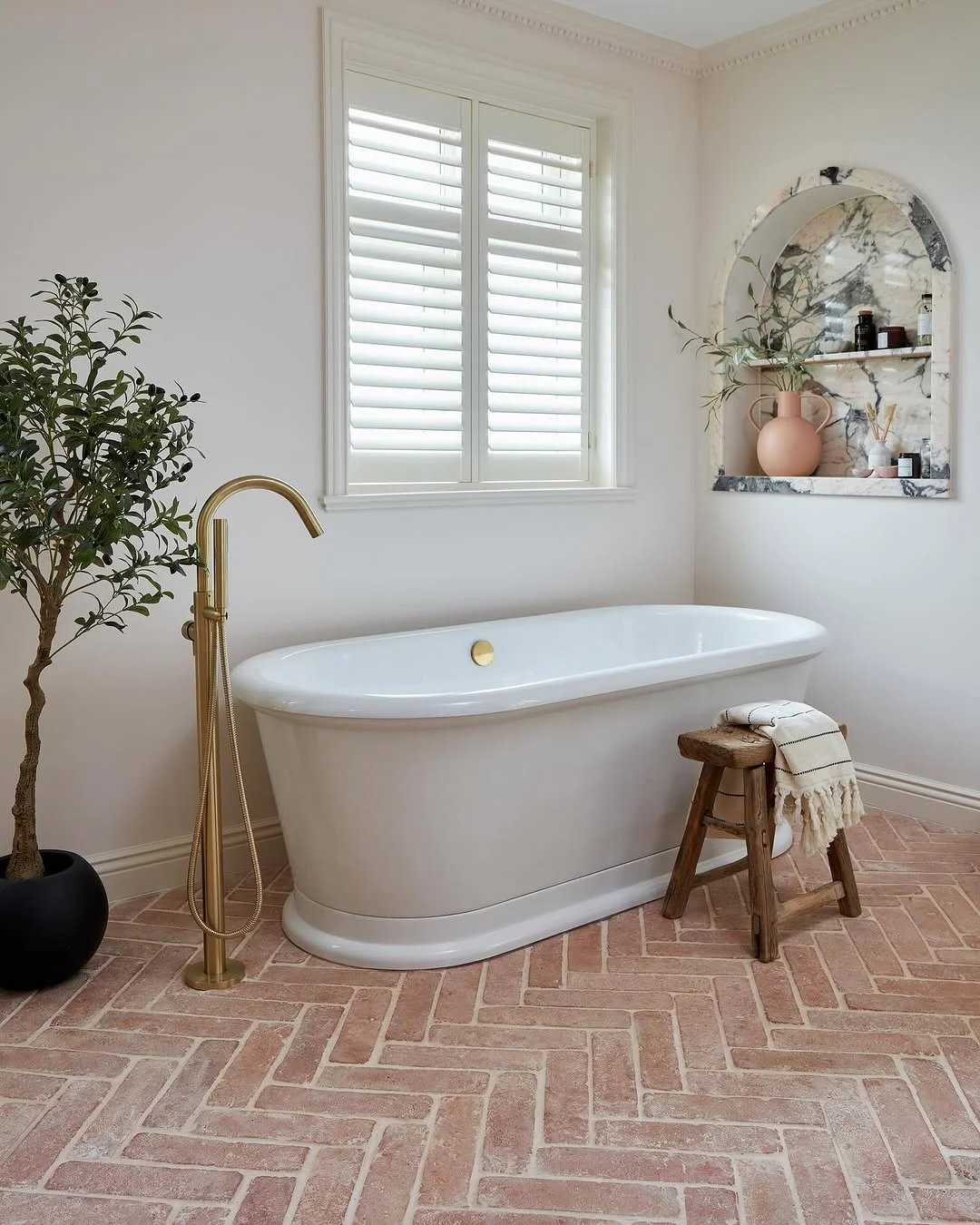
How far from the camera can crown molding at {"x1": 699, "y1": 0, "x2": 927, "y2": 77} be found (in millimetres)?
3895

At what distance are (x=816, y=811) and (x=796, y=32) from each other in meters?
2.90

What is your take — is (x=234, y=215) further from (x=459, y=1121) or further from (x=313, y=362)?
(x=459, y=1121)

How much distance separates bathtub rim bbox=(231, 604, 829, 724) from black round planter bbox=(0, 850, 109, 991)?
61 cm

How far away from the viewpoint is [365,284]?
3.69m

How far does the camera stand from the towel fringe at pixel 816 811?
115 inches

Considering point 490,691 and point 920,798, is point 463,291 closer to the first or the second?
point 490,691

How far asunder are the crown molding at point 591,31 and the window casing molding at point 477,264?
0.53ft

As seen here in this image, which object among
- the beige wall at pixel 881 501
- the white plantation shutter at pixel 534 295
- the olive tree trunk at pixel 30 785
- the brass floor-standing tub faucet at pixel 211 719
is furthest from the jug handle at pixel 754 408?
the olive tree trunk at pixel 30 785

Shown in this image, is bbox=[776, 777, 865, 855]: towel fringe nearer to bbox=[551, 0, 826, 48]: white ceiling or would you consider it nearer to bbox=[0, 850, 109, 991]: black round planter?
bbox=[0, 850, 109, 991]: black round planter

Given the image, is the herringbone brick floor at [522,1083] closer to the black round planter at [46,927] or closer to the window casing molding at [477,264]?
the black round planter at [46,927]

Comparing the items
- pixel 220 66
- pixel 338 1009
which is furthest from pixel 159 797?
pixel 220 66

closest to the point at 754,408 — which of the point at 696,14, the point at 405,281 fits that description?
the point at 696,14

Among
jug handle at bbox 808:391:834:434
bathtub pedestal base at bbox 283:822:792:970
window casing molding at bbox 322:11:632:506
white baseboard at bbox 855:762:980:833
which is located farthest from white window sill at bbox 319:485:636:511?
white baseboard at bbox 855:762:980:833

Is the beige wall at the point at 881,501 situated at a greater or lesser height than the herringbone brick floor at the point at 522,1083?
greater
